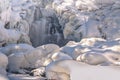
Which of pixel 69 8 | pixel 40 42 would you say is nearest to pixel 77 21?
pixel 69 8

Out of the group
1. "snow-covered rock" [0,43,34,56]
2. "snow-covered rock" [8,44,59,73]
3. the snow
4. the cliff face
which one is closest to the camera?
"snow-covered rock" [8,44,59,73]

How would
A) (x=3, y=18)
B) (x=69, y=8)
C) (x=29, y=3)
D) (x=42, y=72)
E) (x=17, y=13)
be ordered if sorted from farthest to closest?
(x=29, y=3) < (x=69, y=8) < (x=17, y=13) < (x=3, y=18) < (x=42, y=72)

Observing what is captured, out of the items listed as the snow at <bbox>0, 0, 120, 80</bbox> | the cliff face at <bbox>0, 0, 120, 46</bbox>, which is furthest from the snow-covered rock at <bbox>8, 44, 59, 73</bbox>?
the cliff face at <bbox>0, 0, 120, 46</bbox>

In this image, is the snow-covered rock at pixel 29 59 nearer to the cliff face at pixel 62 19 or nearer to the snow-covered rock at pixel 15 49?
the snow-covered rock at pixel 15 49

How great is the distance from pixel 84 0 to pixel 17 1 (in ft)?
16.0

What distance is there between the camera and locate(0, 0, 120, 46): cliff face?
59.9 feet

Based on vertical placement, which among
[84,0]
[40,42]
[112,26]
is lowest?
[40,42]

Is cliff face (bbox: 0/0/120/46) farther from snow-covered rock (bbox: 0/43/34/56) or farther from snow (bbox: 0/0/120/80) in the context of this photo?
snow-covered rock (bbox: 0/43/34/56)

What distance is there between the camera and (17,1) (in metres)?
21.7

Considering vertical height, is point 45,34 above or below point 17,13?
below

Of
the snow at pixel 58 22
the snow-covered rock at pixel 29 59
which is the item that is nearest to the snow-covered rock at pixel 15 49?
the snow at pixel 58 22

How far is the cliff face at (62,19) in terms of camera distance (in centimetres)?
1827

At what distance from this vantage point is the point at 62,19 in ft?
68.4

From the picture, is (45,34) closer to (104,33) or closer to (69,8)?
(69,8)
